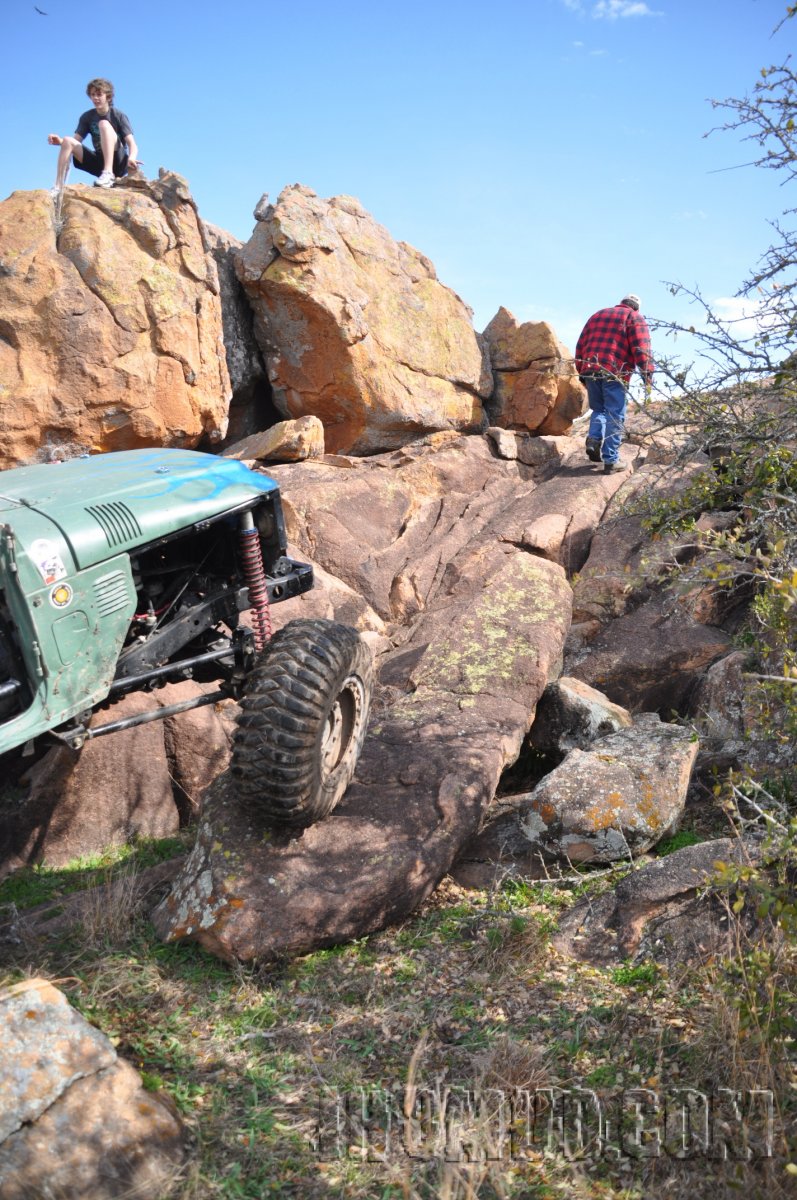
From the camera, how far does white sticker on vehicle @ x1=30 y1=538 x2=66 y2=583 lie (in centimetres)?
370

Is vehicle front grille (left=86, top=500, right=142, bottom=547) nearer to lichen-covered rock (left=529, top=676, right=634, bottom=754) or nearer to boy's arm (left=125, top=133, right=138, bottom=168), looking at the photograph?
lichen-covered rock (left=529, top=676, right=634, bottom=754)

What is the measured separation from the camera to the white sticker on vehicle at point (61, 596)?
3.75 m

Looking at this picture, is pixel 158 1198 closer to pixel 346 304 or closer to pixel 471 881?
pixel 471 881

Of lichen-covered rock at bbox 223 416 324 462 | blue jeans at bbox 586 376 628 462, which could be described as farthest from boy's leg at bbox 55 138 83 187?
blue jeans at bbox 586 376 628 462

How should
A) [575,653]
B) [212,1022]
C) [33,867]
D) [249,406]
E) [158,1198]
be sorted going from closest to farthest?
1. [158,1198]
2. [212,1022]
3. [33,867]
4. [575,653]
5. [249,406]

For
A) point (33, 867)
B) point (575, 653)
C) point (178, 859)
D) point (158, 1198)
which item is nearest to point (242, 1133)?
point (158, 1198)

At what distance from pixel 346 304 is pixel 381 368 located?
0.84 m

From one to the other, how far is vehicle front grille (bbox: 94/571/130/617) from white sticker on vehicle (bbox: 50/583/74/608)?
15 centimetres

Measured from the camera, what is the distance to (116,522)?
13.5 ft

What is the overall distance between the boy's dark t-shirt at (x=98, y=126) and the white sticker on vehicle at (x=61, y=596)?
7377 millimetres

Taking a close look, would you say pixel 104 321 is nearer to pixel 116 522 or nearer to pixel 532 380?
pixel 116 522

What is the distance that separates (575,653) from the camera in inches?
290

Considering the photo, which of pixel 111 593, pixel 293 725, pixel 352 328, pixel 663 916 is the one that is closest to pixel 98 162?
pixel 352 328

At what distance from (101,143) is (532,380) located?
5.74 metres
